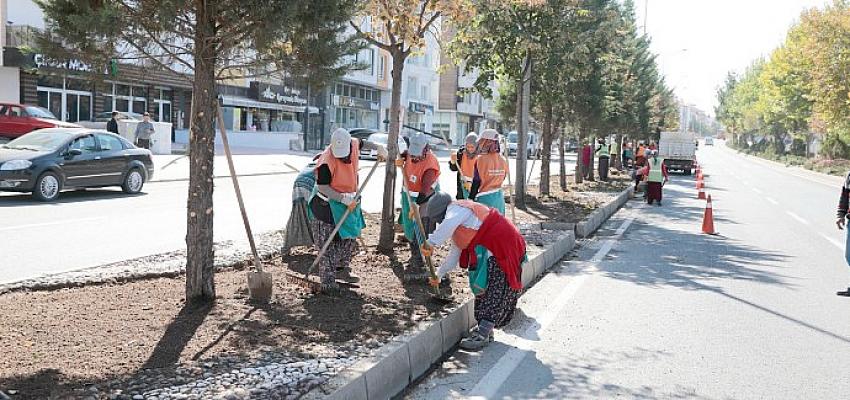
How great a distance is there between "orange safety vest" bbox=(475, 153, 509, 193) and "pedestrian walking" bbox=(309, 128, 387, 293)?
Answer: 225 centimetres

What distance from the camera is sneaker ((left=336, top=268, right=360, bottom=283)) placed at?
7.73 metres

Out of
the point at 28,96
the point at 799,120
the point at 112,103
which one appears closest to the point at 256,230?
the point at 28,96

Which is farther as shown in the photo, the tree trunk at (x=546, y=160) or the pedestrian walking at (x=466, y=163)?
the tree trunk at (x=546, y=160)

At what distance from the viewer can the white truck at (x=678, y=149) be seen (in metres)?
43.1

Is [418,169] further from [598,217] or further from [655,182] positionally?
[655,182]

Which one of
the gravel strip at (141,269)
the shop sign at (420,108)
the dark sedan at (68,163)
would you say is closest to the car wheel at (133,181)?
the dark sedan at (68,163)

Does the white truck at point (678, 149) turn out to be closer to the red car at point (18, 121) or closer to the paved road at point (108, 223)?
the paved road at point (108, 223)

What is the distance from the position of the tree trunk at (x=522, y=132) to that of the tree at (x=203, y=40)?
1049 centimetres

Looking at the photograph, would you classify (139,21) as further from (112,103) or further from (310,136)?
(310,136)

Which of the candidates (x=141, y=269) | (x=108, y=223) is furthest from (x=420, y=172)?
(x=108, y=223)

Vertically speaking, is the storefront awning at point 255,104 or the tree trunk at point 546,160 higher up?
the storefront awning at point 255,104

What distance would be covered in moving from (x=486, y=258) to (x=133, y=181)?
12.7 meters

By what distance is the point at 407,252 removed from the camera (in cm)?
973

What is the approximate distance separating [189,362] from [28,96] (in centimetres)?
2795
